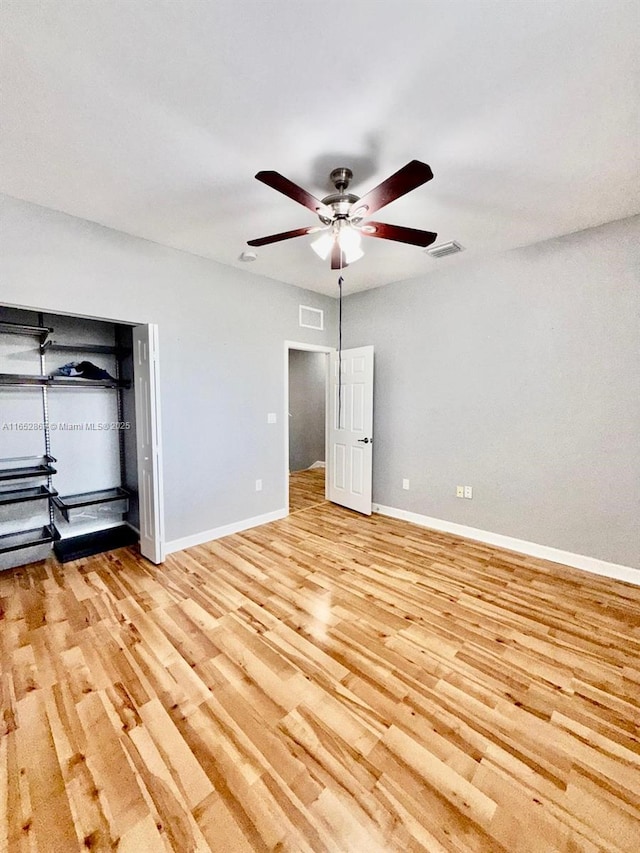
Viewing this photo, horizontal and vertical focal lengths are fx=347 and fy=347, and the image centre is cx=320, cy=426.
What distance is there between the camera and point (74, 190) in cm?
227

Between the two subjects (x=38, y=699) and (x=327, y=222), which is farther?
(x=327, y=222)

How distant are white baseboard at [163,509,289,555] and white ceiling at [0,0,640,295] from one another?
9.16 feet

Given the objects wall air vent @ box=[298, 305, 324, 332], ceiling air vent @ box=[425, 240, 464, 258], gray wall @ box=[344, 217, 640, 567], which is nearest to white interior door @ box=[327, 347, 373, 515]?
gray wall @ box=[344, 217, 640, 567]

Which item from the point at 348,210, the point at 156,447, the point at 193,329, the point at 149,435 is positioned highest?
the point at 348,210

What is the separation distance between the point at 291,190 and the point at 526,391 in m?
2.67

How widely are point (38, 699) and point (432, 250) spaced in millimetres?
4068

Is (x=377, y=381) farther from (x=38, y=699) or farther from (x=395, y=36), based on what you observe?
(x=38, y=699)

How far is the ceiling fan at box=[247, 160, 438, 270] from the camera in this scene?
5.14 ft

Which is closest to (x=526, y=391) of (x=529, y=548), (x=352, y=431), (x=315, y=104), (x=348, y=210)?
(x=529, y=548)

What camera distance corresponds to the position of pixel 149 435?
307 centimetres

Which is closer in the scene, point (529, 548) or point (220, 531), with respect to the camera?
point (529, 548)

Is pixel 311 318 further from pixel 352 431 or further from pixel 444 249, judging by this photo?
pixel 444 249

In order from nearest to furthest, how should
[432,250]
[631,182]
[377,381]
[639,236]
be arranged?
[631,182]
[639,236]
[432,250]
[377,381]

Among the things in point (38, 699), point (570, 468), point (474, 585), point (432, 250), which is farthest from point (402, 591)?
point (432, 250)
